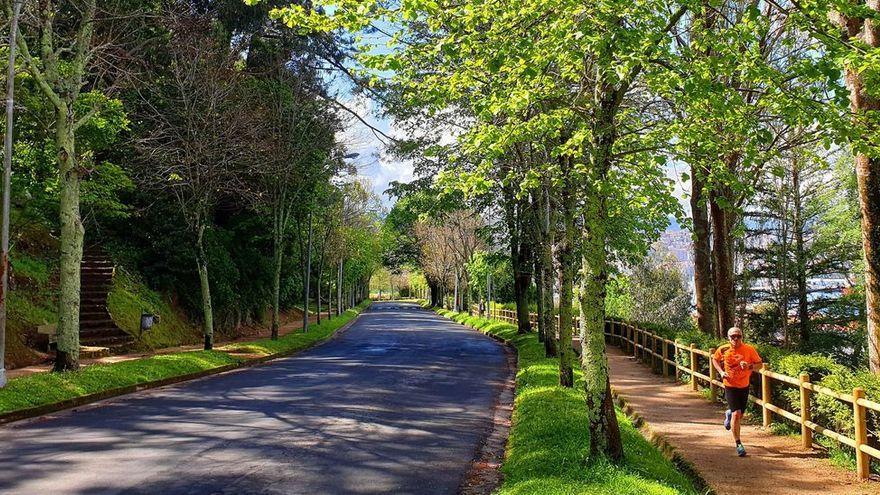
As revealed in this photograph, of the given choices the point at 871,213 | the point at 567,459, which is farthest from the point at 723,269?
the point at 567,459

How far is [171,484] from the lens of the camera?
22.1 feet

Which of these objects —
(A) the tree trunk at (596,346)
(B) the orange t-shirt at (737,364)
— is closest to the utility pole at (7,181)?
(A) the tree trunk at (596,346)

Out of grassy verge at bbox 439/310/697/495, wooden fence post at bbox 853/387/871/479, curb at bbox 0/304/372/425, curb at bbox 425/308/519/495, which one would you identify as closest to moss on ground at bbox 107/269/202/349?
curb at bbox 0/304/372/425

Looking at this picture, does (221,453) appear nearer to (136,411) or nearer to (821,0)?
(136,411)

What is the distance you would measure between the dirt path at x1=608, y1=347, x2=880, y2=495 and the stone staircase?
1507 cm

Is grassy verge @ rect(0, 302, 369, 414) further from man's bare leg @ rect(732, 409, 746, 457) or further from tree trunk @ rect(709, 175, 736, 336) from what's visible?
tree trunk @ rect(709, 175, 736, 336)

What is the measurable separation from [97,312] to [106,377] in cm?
810

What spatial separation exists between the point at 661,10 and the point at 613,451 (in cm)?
476

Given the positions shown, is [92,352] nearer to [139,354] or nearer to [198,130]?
[139,354]

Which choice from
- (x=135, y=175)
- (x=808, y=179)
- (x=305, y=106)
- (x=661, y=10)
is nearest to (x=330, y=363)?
(x=135, y=175)

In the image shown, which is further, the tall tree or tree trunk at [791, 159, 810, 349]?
tree trunk at [791, 159, 810, 349]

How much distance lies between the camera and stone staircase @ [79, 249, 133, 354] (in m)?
19.1

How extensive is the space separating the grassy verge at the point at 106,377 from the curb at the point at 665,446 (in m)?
10.2

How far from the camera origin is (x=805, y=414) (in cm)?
851
